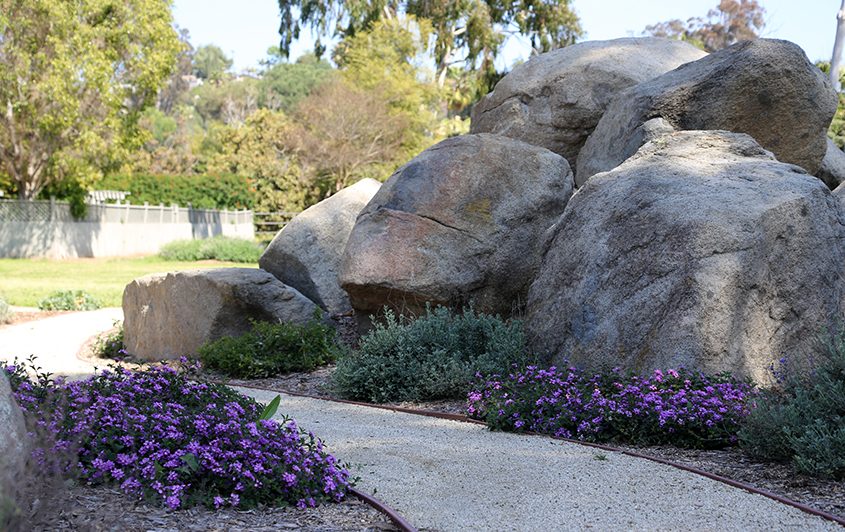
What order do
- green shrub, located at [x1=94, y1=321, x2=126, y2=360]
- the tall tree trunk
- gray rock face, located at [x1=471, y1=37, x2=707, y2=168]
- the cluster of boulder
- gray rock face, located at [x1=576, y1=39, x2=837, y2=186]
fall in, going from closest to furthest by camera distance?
the cluster of boulder < gray rock face, located at [x1=576, y1=39, x2=837, y2=186] < green shrub, located at [x1=94, y1=321, x2=126, y2=360] < gray rock face, located at [x1=471, y1=37, x2=707, y2=168] < the tall tree trunk

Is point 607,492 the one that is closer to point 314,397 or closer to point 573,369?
point 573,369

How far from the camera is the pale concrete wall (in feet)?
91.7

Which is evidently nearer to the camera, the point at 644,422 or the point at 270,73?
the point at 644,422

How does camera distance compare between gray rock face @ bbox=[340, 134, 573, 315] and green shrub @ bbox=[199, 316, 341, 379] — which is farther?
green shrub @ bbox=[199, 316, 341, 379]

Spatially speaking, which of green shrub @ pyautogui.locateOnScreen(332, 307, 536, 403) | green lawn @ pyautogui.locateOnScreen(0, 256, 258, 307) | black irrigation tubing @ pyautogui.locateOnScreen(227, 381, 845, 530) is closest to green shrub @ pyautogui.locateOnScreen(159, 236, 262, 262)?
green lawn @ pyautogui.locateOnScreen(0, 256, 258, 307)

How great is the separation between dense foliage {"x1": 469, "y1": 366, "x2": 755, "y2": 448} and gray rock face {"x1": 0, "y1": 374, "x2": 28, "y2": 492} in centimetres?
353

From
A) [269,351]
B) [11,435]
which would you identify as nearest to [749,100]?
[269,351]

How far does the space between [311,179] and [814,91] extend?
105 feet

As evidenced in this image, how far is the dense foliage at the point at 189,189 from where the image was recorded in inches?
1447

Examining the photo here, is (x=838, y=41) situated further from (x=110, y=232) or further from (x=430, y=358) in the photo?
(x=110, y=232)

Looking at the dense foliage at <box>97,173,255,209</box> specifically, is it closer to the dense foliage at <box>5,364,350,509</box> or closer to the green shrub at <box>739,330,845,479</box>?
the dense foliage at <box>5,364,350,509</box>

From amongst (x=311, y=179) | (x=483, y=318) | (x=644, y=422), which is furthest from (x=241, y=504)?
(x=311, y=179)

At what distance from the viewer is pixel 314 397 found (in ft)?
26.5

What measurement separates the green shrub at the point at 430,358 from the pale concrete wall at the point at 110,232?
22.5 metres
